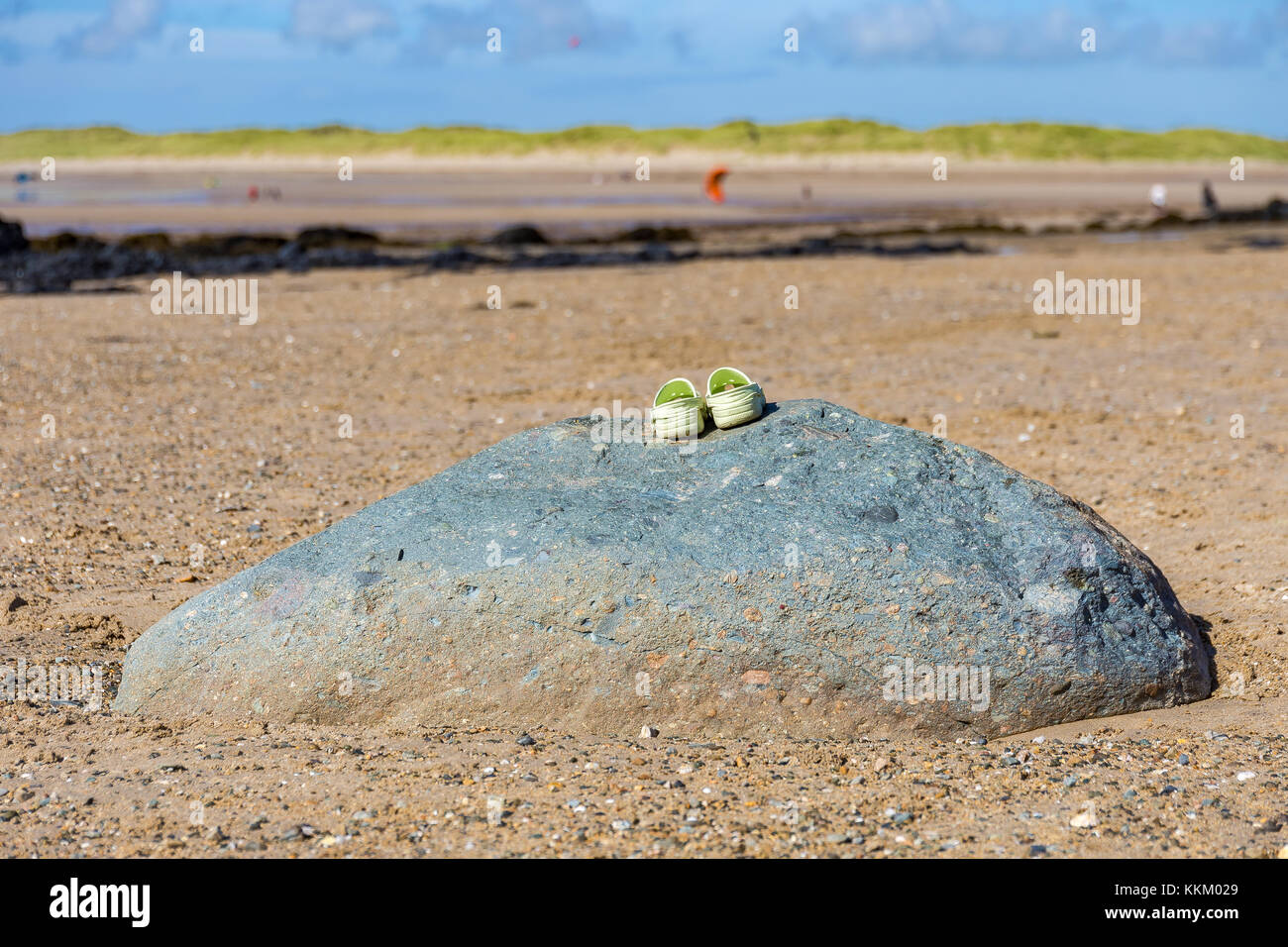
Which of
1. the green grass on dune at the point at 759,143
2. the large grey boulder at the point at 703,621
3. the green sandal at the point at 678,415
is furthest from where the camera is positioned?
the green grass on dune at the point at 759,143

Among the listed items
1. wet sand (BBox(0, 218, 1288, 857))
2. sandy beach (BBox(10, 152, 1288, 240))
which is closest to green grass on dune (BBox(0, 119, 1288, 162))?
sandy beach (BBox(10, 152, 1288, 240))

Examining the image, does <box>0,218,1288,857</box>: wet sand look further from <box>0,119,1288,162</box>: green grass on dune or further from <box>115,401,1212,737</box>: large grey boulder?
<box>0,119,1288,162</box>: green grass on dune

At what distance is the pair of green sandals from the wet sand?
1317 mm

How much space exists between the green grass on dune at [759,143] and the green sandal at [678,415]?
239ft

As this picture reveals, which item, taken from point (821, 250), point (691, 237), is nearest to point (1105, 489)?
point (821, 250)

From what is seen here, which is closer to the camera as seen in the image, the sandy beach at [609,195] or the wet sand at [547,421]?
the wet sand at [547,421]

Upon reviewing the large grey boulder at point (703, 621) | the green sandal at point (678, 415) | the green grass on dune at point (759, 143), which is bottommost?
the large grey boulder at point (703, 621)

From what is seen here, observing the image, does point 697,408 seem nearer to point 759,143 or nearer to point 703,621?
point 703,621

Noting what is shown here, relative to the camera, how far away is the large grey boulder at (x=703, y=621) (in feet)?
13.7

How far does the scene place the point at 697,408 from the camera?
488 cm

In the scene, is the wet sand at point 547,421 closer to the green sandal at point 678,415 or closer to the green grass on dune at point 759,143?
the green sandal at point 678,415

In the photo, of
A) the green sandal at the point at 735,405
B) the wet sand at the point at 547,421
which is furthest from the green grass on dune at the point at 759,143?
the green sandal at the point at 735,405

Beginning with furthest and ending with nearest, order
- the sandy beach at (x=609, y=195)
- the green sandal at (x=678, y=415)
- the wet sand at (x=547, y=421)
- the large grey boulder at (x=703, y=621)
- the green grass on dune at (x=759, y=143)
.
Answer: the green grass on dune at (x=759, y=143) → the sandy beach at (x=609, y=195) → the green sandal at (x=678, y=415) → the large grey boulder at (x=703, y=621) → the wet sand at (x=547, y=421)
